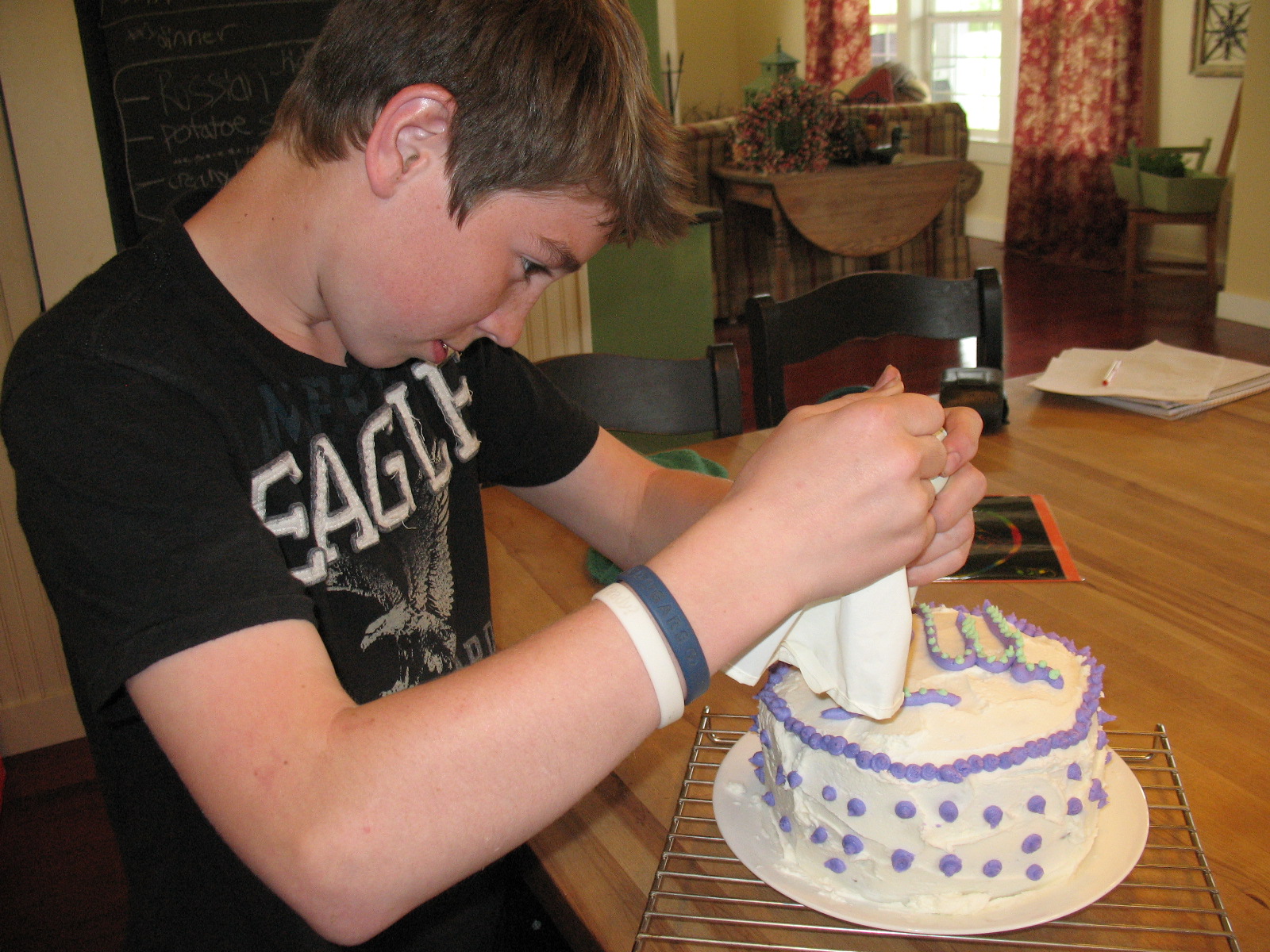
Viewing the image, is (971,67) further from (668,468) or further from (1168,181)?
(668,468)

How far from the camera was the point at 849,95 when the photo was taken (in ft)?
18.9

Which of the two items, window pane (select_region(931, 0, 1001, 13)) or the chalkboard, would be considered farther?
window pane (select_region(931, 0, 1001, 13))

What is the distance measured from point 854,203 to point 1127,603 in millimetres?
3706

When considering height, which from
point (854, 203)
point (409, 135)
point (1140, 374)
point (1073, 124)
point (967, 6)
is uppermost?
point (967, 6)

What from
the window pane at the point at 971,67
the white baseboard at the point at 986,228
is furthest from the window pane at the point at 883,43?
the white baseboard at the point at 986,228

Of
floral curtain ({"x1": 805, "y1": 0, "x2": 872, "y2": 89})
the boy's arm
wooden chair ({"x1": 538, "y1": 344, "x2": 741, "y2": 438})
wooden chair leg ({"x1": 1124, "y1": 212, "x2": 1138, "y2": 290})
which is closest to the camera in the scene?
the boy's arm

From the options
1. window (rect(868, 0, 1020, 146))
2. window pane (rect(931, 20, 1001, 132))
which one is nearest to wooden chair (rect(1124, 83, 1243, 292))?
window (rect(868, 0, 1020, 146))

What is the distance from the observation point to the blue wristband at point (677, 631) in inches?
23.4

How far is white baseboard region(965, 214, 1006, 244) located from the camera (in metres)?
6.71

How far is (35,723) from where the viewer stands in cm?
217

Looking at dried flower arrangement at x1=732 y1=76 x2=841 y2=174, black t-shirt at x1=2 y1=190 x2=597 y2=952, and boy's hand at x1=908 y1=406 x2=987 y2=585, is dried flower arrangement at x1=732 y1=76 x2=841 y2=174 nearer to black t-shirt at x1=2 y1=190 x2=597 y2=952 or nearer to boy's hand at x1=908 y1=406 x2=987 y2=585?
black t-shirt at x1=2 y1=190 x2=597 y2=952

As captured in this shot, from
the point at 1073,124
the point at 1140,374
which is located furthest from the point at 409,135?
the point at 1073,124

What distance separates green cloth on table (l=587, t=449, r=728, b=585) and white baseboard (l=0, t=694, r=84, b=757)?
153cm

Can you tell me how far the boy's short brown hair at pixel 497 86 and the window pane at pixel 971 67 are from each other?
21.8ft
